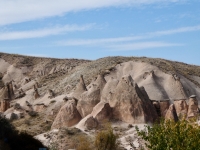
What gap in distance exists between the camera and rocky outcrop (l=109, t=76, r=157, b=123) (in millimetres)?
39875

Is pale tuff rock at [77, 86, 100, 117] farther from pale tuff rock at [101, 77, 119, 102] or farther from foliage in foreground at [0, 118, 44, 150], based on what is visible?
foliage in foreground at [0, 118, 44, 150]

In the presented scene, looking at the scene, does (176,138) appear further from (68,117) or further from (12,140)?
(68,117)

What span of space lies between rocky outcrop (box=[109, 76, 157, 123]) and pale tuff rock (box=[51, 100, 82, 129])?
283 cm

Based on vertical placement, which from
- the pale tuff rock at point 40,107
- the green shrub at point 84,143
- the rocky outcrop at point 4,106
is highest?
the rocky outcrop at point 4,106

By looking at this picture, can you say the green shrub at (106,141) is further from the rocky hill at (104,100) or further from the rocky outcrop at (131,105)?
the rocky outcrop at (131,105)

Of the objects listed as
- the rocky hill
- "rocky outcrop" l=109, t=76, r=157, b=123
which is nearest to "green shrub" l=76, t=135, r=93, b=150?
the rocky hill

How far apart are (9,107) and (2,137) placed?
94.4ft

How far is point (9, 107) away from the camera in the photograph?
57.1m

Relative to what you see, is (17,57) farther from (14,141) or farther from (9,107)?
(14,141)

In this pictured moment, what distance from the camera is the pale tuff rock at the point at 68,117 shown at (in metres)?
41.3

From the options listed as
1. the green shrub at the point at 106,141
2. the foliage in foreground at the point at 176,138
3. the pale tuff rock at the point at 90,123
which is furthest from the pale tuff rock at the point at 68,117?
the foliage in foreground at the point at 176,138

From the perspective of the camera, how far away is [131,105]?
40438 mm

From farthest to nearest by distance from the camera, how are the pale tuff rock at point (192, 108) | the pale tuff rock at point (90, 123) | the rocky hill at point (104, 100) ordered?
the pale tuff rock at point (192, 108) < the rocky hill at point (104, 100) < the pale tuff rock at point (90, 123)

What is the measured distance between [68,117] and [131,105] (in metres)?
4.88
